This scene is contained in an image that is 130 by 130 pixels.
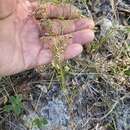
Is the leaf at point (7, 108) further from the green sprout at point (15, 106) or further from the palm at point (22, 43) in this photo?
the palm at point (22, 43)

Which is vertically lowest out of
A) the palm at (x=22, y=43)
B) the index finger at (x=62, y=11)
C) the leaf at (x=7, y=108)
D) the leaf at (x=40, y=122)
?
the leaf at (x=40, y=122)

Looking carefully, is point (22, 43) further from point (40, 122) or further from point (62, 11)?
point (40, 122)

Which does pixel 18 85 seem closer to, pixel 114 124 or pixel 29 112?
pixel 29 112

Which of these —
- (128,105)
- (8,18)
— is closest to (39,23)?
(8,18)

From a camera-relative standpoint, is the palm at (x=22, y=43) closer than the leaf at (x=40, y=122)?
No

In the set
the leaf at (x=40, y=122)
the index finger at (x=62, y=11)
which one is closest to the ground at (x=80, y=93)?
the leaf at (x=40, y=122)

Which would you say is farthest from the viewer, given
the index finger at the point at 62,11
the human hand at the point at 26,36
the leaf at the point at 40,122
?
the index finger at the point at 62,11
